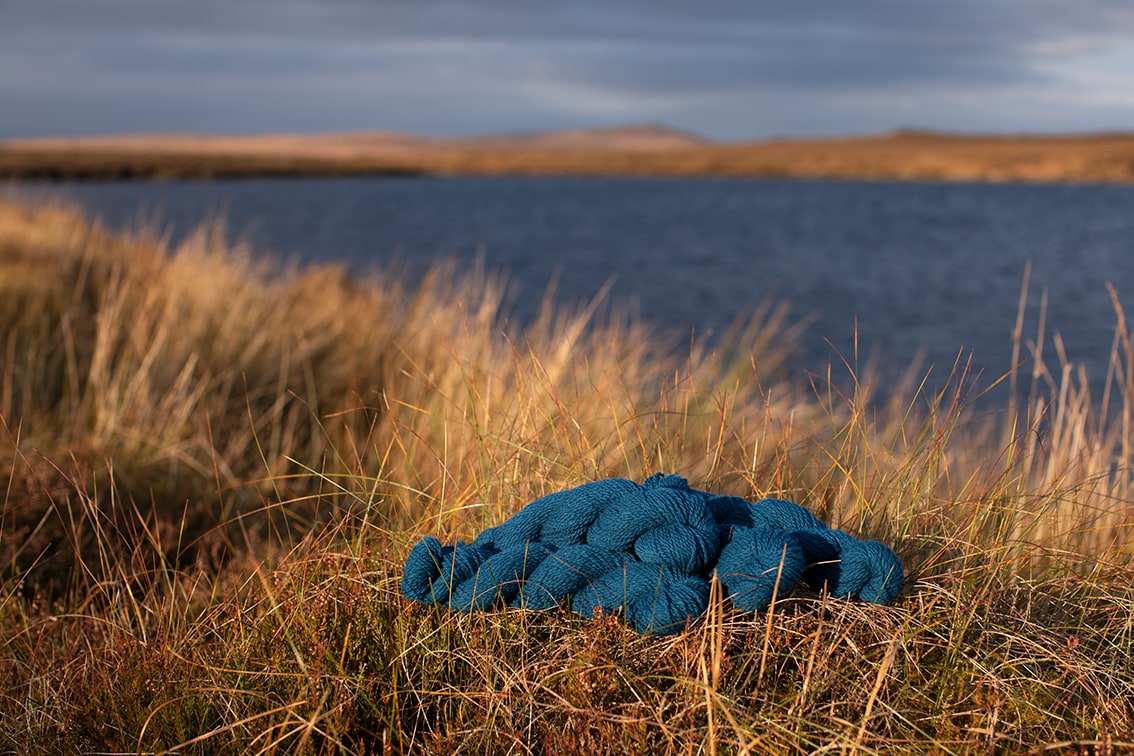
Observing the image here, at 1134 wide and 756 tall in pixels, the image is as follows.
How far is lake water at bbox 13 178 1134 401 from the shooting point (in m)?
12.8

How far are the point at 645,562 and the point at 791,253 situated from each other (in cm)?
2269

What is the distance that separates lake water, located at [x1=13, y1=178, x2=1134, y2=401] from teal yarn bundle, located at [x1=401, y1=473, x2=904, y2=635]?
75 centimetres

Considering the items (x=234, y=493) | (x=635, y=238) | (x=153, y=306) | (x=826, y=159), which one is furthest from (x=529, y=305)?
(x=826, y=159)

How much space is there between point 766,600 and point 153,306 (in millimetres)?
5457

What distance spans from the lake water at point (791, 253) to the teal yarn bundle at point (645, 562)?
75 centimetres

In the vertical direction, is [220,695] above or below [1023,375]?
above

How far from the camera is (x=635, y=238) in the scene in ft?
91.4

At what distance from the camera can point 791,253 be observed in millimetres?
23594

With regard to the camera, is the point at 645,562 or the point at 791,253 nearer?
the point at 645,562

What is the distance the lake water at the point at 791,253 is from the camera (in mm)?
12836

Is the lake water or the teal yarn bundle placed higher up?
the teal yarn bundle

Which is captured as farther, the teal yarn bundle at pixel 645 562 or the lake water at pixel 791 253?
the lake water at pixel 791 253

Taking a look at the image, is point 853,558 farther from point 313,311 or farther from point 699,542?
Result: point 313,311

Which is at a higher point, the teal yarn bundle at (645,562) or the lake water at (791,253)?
the teal yarn bundle at (645,562)
